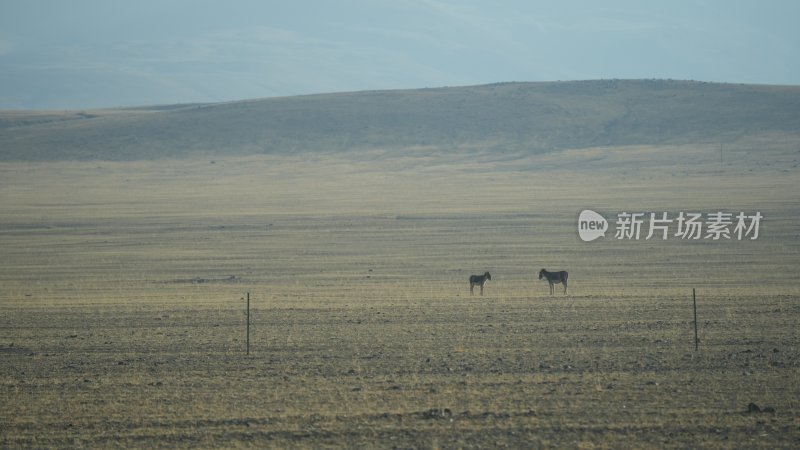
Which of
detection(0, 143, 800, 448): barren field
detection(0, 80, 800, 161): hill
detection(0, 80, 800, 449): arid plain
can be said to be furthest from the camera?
detection(0, 80, 800, 161): hill

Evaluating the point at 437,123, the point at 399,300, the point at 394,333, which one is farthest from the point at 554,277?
the point at 437,123

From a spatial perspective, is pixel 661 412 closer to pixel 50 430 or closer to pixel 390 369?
pixel 390 369

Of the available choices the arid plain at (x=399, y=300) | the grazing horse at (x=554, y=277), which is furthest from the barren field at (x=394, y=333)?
the grazing horse at (x=554, y=277)

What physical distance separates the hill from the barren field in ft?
112

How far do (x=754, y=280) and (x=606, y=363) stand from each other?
43.0 feet

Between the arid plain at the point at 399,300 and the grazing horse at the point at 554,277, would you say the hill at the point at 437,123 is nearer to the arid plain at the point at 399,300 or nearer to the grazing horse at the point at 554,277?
the arid plain at the point at 399,300

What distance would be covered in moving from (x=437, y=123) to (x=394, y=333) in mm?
74583

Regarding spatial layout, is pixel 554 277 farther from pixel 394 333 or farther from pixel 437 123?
pixel 437 123

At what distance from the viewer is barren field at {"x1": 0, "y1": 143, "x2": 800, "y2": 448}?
11422 millimetres

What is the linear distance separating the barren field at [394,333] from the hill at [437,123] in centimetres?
3408

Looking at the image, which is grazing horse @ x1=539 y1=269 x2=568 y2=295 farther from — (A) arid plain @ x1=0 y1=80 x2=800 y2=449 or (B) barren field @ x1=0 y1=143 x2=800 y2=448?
(A) arid plain @ x1=0 y1=80 x2=800 y2=449

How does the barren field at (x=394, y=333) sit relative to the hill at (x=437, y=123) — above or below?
below

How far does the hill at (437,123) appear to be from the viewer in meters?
83.1

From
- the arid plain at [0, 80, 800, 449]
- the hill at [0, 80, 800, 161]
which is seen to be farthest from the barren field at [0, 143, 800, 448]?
the hill at [0, 80, 800, 161]
